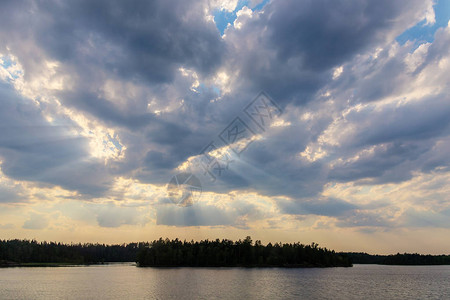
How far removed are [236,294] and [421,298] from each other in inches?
1808

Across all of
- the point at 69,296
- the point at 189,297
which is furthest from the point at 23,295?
the point at 189,297

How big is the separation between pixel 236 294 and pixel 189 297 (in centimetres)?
1288

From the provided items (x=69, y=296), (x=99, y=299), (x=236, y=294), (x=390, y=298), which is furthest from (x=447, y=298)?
(x=69, y=296)

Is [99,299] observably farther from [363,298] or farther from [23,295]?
[363,298]

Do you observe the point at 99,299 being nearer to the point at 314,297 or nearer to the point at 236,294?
the point at 236,294

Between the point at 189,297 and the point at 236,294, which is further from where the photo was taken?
the point at 236,294

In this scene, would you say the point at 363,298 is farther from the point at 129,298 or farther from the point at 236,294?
the point at 129,298

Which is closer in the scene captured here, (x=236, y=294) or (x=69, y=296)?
(x=69, y=296)

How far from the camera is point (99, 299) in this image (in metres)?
75.0

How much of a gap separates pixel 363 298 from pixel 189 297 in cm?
4242

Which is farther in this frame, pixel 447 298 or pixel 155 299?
pixel 447 298

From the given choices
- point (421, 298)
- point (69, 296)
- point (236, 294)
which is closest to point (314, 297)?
point (236, 294)

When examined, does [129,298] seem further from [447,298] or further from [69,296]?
[447,298]

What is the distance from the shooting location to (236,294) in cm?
8544
